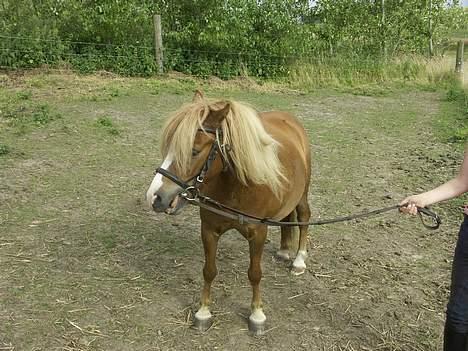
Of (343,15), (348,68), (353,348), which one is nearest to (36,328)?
(353,348)

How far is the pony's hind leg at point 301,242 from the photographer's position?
3625mm

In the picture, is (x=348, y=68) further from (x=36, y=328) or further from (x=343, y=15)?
(x=36, y=328)

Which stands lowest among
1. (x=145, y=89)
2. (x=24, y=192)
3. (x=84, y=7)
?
(x=24, y=192)

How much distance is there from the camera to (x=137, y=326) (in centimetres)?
292

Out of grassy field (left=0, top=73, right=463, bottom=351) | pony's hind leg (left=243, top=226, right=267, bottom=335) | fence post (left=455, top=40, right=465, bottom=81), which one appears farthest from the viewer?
fence post (left=455, top=40, right=465, bottom=81)

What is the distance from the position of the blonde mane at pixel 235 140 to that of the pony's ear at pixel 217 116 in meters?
0.02

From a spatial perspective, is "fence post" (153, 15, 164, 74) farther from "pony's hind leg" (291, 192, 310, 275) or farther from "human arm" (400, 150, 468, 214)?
"human arm" (400, 150, 468, 214)

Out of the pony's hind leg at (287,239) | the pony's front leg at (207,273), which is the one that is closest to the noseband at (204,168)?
the pony's front leg at (207,273)

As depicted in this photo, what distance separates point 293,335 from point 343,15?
529 inches

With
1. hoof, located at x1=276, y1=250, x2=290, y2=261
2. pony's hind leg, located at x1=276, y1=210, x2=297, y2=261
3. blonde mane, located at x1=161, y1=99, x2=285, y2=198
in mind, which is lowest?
hoof, located at x1=276, y1=250, x2=290, y2=261

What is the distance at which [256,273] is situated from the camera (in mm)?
2934

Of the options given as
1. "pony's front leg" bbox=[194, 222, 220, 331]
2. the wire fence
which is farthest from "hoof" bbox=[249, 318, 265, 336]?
the wire fence

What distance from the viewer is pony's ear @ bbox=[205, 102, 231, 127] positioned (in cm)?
229

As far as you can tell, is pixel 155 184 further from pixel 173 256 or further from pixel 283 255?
pixel 283 255
